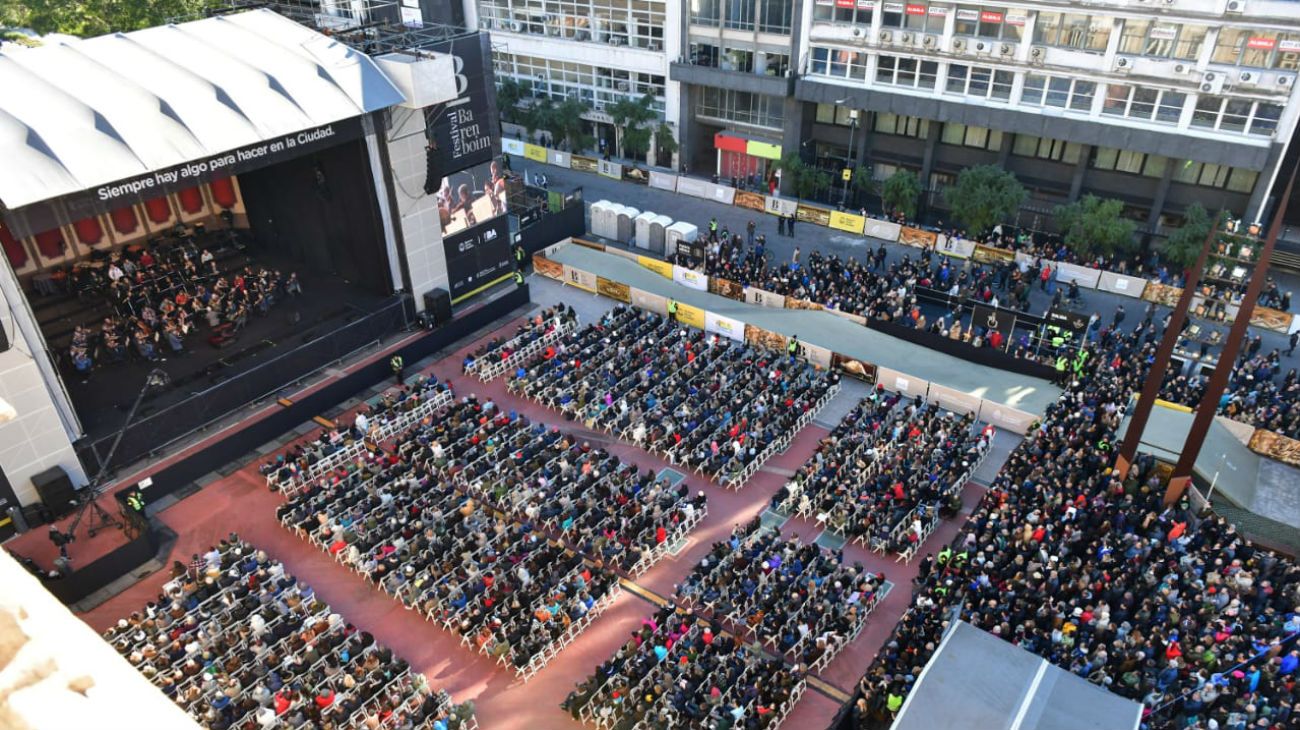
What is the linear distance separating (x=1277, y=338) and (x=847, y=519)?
2416cm

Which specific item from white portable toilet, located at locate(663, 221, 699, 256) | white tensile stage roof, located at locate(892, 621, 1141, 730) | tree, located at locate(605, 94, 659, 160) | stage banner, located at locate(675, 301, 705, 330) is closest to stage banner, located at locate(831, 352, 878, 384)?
stage banner, located at locate(675, 301, 705, 330)

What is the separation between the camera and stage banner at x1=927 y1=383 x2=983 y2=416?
1251 inches

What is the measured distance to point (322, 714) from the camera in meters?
20.4

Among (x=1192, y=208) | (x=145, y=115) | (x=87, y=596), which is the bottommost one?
(x=87, y=596)

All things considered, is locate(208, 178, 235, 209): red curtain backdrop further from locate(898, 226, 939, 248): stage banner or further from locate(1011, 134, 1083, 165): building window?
locate(1011, 134, 1083, 165): building window

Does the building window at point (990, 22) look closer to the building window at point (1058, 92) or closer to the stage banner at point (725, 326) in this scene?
the building window at point (1058, 92)

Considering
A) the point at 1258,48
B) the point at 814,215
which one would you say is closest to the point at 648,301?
the point at 814,215

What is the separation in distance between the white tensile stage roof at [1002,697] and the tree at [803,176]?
3366cm

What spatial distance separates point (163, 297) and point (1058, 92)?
43.0m

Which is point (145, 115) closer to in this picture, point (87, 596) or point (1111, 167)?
point (87, 596)

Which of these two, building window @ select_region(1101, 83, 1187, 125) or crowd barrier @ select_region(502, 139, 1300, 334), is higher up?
building window @ select_region(1101, 83, 1187, 125)

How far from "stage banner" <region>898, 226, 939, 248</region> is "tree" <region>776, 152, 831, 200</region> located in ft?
18.9

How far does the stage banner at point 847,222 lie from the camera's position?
4744 centimetres

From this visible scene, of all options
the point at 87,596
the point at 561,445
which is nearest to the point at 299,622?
the point at 87,596
